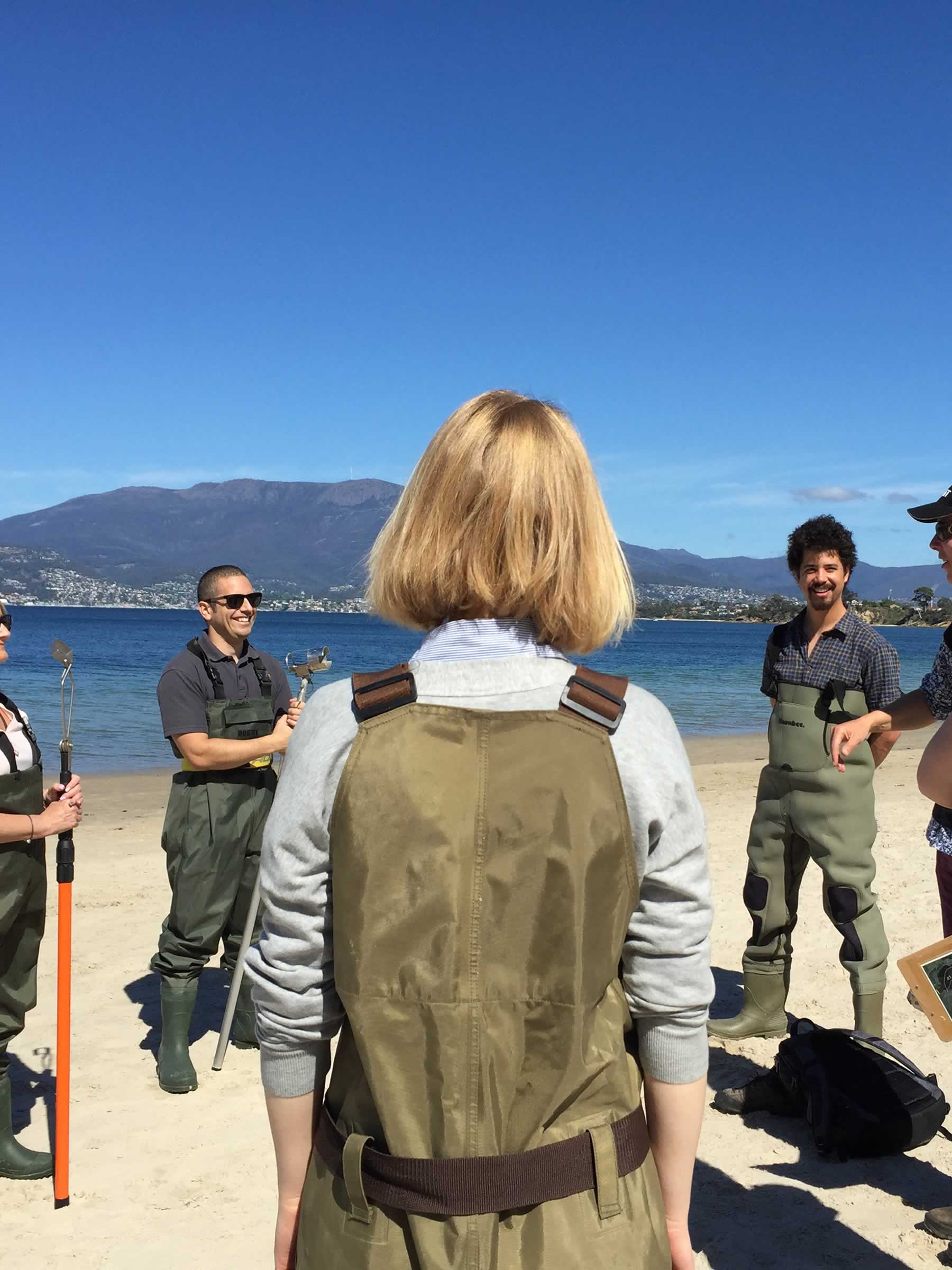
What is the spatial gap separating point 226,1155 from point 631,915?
3.28m

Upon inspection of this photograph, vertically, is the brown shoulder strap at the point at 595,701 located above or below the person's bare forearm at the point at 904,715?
above

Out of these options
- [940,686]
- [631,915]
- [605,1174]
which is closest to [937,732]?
[631,915]

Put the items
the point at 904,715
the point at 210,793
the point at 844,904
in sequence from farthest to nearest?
the point at 210,793
the point at 844,904
the point at 904,715

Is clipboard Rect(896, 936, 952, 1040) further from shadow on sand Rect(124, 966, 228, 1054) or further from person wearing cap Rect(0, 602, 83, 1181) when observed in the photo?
shadow on sand Rect(124, 966, 228, 1054)

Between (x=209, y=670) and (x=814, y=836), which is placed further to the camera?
(x=209, y=670)

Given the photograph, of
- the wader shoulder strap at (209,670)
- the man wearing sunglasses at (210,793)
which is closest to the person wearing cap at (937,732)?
the man wearing sunglasses at (210,793)

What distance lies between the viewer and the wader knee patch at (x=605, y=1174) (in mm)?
1479

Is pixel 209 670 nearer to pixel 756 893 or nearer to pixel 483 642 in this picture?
pixel 756 893

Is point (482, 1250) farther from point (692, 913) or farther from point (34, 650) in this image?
point (34, 650)

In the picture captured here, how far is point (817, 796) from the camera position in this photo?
480 cm

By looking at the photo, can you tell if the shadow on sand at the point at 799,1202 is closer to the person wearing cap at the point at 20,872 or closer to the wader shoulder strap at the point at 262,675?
the person wearing cap at the point at 20,872

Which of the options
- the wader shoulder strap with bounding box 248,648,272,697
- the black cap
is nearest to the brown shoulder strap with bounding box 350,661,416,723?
the black cap

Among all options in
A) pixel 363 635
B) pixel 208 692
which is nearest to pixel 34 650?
pixel 363 635

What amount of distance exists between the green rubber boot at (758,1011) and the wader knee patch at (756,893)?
338 millimetres
